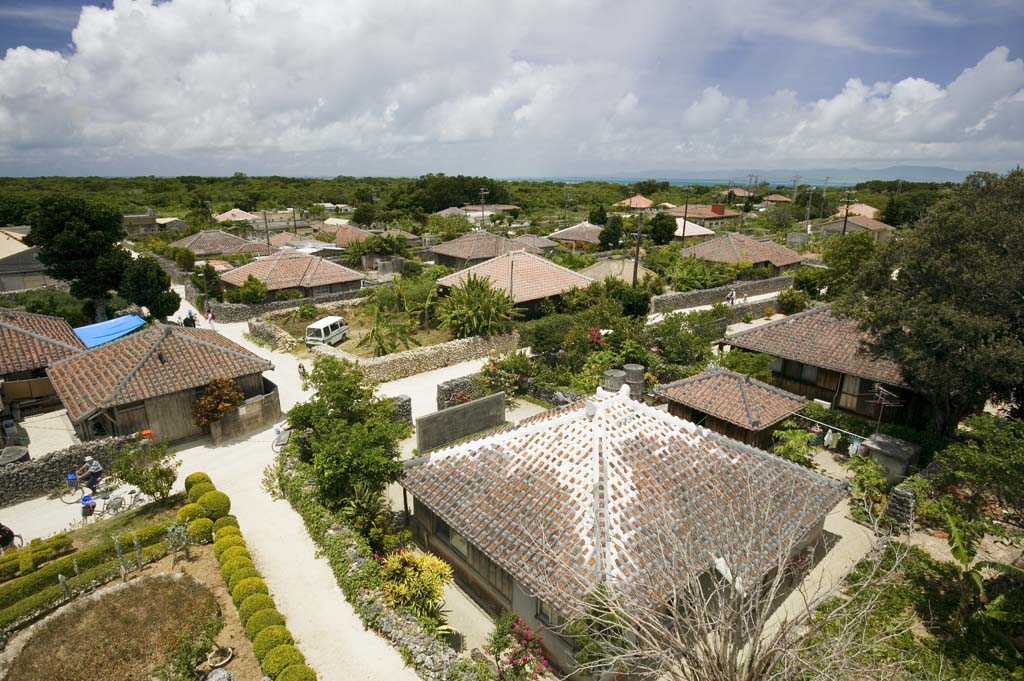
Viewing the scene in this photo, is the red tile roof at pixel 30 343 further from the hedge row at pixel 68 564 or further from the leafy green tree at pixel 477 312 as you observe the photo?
the leafy green tree at pixel 477 312

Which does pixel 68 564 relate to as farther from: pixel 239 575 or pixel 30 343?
pixel 30 343

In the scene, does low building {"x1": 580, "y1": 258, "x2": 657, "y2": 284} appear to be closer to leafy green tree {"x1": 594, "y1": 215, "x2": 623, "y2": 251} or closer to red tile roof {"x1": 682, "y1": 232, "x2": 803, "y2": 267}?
red tile roof {"x1": 682, "y1": 232, "x2": 803, "y2": 267}

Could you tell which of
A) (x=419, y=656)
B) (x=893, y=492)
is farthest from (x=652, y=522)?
(x=893, y=492)

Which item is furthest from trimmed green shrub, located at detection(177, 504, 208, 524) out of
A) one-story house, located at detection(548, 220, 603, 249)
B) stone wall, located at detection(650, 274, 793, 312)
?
one-story house, located at detection(548, 220, 603, 249)

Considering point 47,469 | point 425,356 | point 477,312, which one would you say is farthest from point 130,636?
point 477,312

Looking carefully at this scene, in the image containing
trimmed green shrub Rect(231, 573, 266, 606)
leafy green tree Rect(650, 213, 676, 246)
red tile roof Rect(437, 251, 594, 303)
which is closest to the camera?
trimmed green shrub Rect(231, 573, 266, 606)

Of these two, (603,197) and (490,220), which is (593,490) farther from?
(603,197)
